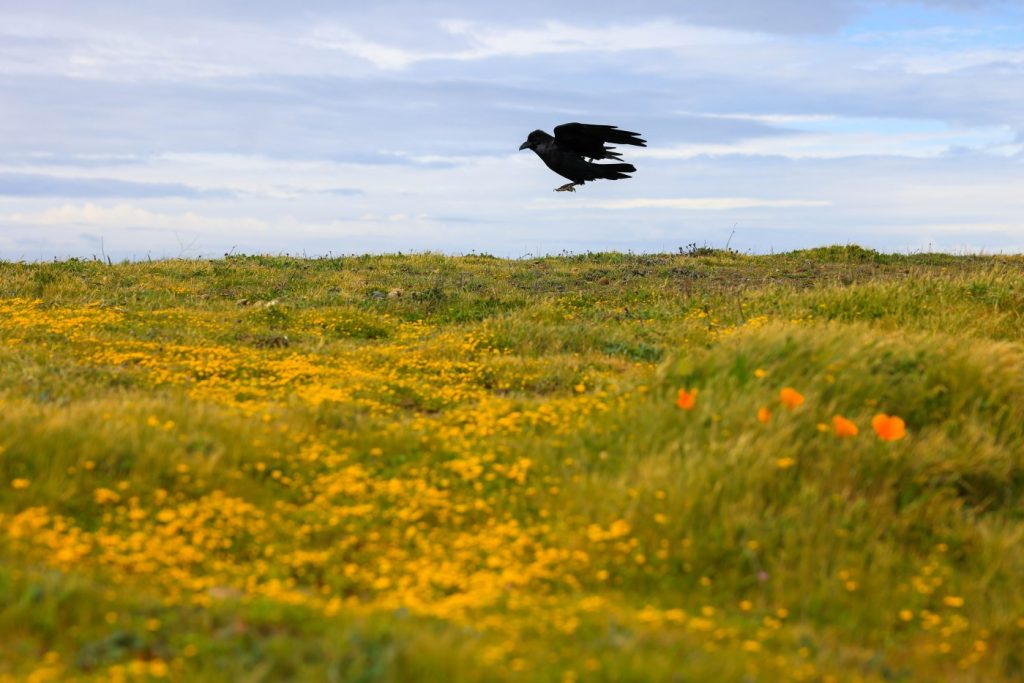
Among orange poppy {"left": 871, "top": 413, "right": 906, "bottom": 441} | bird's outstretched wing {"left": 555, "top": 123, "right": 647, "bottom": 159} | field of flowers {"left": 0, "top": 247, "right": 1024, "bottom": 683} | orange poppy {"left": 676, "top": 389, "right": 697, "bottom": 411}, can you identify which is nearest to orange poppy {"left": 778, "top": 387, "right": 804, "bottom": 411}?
field of flowers {"left": 0, "top": 247, "right": 1024, "bottom": 683}

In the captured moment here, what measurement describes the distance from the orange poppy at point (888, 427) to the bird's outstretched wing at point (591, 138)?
1112 centimetres

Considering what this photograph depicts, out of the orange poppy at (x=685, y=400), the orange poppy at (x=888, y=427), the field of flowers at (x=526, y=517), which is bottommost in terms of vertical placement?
the field of flowers at (x=526, y=517)

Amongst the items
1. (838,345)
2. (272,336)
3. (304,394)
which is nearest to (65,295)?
(272,336)

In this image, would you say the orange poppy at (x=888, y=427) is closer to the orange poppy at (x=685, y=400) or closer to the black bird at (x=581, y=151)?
the orange poppy at (x=685, y=400)

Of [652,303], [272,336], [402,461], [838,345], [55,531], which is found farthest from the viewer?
[652,303]

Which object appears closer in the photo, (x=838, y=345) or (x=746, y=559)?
(x=746, y=559)

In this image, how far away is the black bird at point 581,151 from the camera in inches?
729

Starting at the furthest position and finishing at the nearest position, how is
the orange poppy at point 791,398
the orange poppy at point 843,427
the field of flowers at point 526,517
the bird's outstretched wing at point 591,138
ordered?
the bird's outstretched wing at point 591,138 → the orange poppy at point 791,398 → the orange poppy at point 843,427 → the field of flowers at point 526,517

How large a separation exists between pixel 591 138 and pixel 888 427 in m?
12.4

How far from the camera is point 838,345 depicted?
9.02 metres

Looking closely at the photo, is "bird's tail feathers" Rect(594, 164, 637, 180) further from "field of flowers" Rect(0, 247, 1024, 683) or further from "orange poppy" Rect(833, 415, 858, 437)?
"orange poppy" Rect(833, 415, 858, 437)

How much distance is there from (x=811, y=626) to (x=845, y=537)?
1046 millimetres

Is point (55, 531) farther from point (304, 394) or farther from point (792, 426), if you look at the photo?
point (792, 426)

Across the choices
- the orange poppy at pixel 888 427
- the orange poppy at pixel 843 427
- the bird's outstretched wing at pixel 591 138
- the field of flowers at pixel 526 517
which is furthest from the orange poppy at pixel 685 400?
the bird's outstretched wing at pixel 591 138
